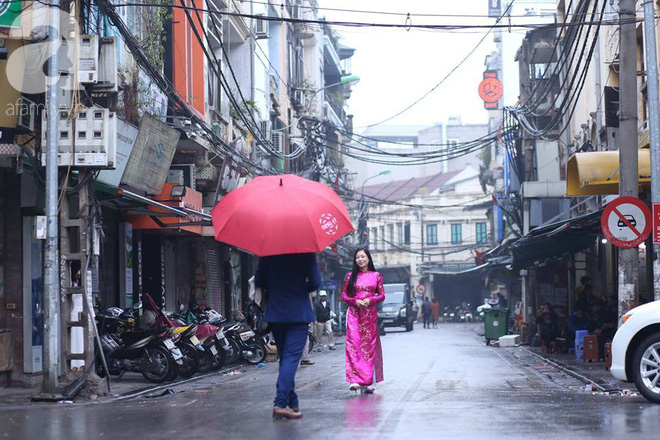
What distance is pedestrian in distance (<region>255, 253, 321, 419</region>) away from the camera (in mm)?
9156

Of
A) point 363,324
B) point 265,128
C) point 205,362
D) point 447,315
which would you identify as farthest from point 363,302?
point 447,315

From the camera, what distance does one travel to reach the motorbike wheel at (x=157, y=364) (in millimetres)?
16047

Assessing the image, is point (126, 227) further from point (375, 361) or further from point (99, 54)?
point (375, 361)

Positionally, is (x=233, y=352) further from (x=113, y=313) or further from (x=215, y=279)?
(x=215, y=279)

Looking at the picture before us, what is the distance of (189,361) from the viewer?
683 inches

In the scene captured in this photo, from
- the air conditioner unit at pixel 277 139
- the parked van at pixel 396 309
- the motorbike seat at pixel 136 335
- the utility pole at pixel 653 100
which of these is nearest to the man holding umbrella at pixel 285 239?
the motorbike seat at pixel 136 335

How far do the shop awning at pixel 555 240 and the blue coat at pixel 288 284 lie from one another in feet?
40.0

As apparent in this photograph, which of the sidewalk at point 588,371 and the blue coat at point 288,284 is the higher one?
the blue coat at point 288,284

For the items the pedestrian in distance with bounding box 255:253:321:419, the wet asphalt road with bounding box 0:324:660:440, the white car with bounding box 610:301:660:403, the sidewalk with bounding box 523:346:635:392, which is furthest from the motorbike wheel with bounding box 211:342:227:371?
the pedestrian in distance with bounding box 255:253:321:419

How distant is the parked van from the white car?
37.8 metres

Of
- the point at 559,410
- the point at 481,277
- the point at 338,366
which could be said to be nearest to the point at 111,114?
→ the point at 559,410

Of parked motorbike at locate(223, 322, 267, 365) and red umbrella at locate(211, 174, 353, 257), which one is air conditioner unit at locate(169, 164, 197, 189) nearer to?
parked motorbike at locate(223, 322, 267, 365)

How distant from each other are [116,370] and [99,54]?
216 inches

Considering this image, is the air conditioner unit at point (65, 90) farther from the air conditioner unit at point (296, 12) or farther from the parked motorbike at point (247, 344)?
the air conditioner unit at point (296, 12)
